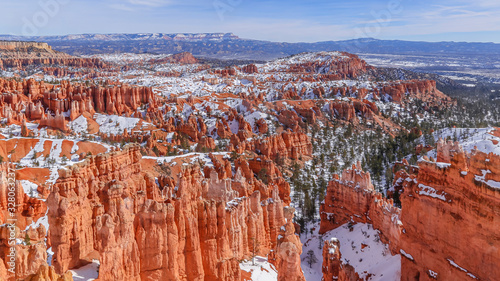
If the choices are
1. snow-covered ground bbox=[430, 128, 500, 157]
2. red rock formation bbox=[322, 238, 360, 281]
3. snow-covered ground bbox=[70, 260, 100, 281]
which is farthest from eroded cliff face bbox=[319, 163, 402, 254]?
snow-covered ground bbox=[430, 128, 500, 157]

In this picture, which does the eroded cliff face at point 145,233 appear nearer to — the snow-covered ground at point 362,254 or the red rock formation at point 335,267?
the red rock formation at point 335,267

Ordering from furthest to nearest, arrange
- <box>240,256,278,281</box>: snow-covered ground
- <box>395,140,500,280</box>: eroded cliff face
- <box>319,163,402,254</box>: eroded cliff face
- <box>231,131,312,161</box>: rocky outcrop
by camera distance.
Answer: <box>231,131,312,161</box>: rocky outcrop < <box>319,163,402,254</box>: eroded cliff face < <box>240,256,278,281</box>: snow-covered ground < <box>395,140,500,280</box>: eroded cliff face

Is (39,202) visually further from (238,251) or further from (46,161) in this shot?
(238,251)

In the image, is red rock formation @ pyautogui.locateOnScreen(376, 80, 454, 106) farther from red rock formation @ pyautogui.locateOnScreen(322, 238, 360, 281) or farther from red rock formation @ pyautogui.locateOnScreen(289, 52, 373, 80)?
red rock formation @ pyautogui.locateOnScreen(322, 238, 360, 281)

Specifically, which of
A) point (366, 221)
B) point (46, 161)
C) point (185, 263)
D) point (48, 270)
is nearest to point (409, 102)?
point (366, 221)

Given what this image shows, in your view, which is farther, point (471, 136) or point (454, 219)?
point (471, 136)

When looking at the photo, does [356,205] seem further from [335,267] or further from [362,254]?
[335,267]

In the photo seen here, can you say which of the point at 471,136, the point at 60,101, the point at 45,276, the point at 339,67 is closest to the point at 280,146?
the point at 471,136
